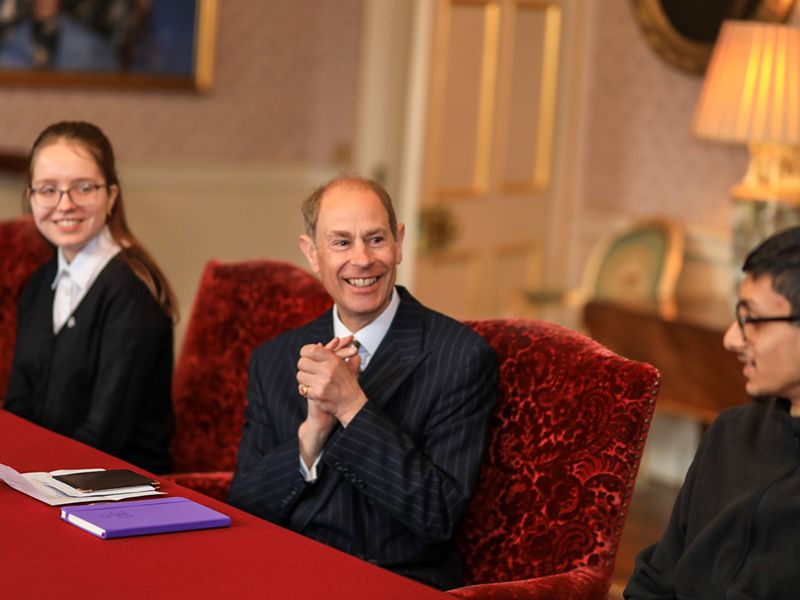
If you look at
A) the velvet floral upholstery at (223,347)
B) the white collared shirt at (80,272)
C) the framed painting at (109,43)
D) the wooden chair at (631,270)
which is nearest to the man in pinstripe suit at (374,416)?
the velvet floral upholstery at (223,347)

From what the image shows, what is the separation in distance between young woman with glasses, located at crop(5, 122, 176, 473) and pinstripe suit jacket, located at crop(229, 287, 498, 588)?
1.70 ft

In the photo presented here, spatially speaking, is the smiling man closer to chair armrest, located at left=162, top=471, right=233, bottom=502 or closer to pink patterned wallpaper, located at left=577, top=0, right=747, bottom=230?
chair armrest, located at left=162, top=471, right=233, bottom=502

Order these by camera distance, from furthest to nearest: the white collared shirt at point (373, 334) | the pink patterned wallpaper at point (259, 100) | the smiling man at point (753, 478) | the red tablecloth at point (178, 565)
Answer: the pink patterned wallpaper at point (259, 100) → the white collared shirt at point (373, 334) → the smiling man at point (753, 478) → the red tablecloth at point (178, 565)

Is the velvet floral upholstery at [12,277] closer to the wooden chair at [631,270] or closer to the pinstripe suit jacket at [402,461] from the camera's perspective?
the pinstripe suit jacket at [402,461]

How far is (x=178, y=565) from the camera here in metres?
1.97

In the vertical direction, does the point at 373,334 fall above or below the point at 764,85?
below

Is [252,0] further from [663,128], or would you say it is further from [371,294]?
[371,294]

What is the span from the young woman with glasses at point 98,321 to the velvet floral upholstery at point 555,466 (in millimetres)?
860

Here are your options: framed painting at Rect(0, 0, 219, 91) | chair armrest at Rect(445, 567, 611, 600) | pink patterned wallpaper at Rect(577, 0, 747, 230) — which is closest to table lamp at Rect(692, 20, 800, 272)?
pink patterned wallpaper at Rect(577, 0, 747, 230)

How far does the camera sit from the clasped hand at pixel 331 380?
243cm

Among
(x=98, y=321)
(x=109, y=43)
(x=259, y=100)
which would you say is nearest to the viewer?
(x=98, y=321)

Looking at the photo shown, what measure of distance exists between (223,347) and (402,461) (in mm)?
990

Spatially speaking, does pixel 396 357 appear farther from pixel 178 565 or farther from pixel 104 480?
pixel 178 565

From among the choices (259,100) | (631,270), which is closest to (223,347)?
(631,270)
